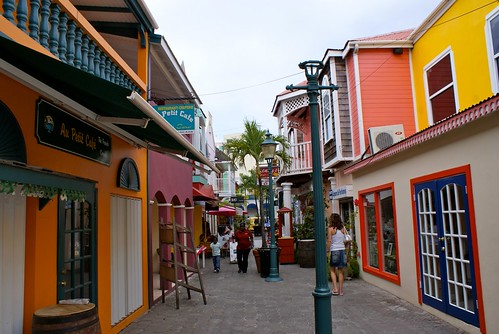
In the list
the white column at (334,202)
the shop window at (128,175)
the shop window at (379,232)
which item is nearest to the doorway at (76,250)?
the shop window at (128,175)

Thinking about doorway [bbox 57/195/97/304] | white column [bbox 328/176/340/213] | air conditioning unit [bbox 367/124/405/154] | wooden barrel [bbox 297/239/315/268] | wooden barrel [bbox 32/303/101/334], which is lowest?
wooden barrel [bbox 297/239/315/268]

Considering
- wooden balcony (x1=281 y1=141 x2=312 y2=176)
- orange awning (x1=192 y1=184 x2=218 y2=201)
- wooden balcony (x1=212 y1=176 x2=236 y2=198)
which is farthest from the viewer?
wooden balcony (x1=212 y1=176 x2=236 y2=198)

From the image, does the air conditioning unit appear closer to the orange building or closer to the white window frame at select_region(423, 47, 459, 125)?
the white window frame at select_region(423, 47, 459, 125)

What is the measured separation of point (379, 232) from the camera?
9680 mm

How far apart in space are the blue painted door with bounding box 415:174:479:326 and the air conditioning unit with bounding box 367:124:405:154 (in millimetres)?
3784

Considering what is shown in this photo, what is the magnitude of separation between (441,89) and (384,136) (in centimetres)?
172

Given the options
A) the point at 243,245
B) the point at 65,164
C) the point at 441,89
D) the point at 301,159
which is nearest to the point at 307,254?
the point at 243,245

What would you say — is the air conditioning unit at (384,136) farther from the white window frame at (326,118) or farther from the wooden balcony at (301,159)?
the wooden balcony at (301,159)

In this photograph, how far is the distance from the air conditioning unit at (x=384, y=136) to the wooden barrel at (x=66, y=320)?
28.0 feet

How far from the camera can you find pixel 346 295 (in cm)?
902

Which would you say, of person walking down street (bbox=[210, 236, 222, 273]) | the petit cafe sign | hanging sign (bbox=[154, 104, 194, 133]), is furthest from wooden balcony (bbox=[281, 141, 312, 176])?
the petit cafe sign

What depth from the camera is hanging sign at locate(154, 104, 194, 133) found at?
28.6 ft

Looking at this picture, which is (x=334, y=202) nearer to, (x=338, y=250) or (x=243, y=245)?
(x=243, y=245)

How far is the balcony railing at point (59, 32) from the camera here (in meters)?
4.25
